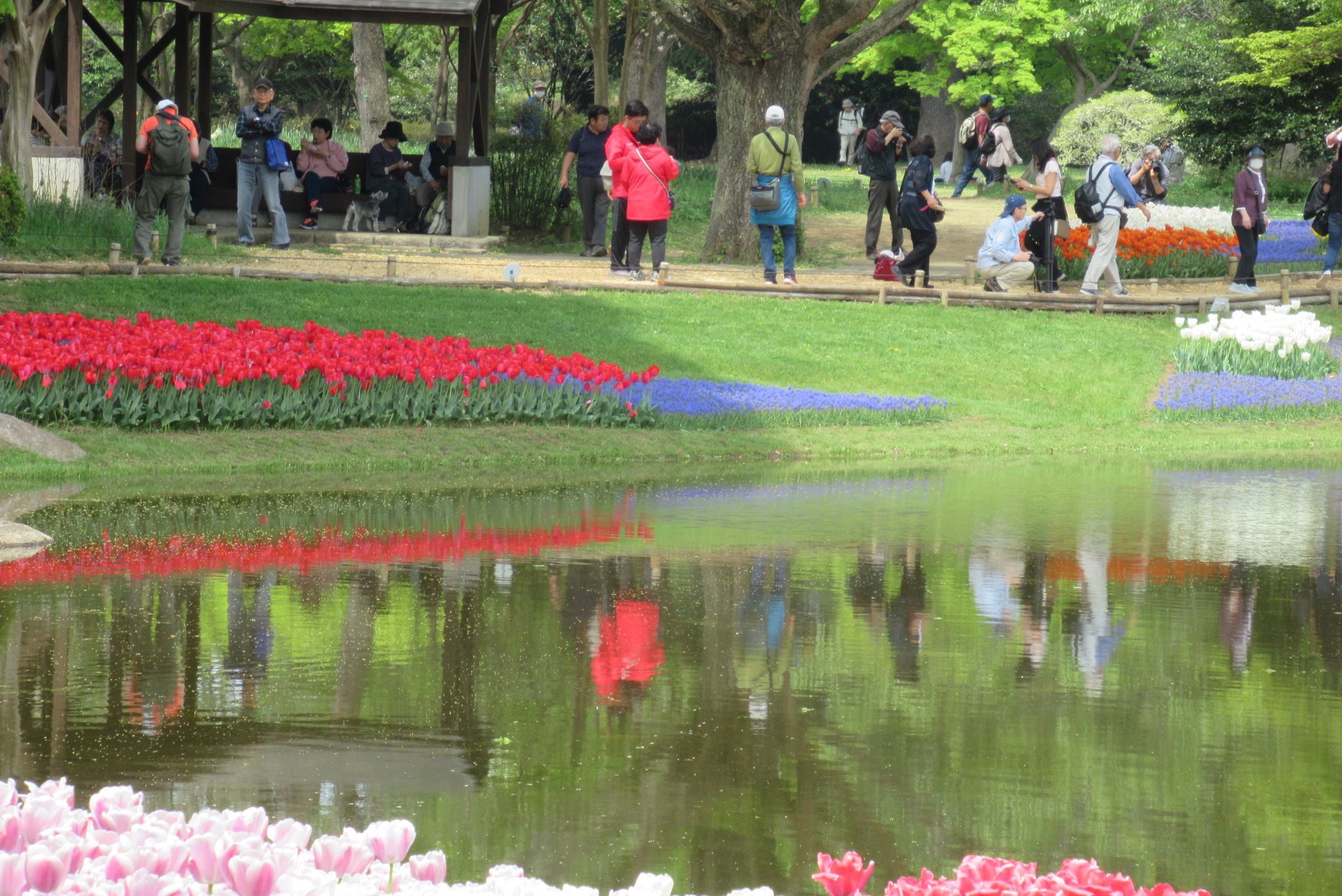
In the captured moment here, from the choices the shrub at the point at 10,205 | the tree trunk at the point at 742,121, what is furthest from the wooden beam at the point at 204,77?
the tree trunk at the point at 742,121

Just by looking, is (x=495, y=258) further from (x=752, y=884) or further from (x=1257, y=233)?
(x=752, y=884)

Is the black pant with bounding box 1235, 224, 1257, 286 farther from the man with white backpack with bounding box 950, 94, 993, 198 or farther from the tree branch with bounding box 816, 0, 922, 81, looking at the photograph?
the man with white backpack with bounding box 950, 94, 993, 198

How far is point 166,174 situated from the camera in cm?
1838

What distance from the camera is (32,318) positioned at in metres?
13.8

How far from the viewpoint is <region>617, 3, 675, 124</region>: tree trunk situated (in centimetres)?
3259

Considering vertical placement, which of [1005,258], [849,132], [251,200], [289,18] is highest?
[289,18]

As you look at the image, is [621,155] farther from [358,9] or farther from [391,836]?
[391,836]

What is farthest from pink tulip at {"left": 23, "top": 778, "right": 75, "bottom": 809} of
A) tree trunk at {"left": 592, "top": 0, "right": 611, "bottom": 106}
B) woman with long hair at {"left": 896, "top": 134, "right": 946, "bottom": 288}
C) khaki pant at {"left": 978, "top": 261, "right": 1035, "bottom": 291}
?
tree trunk at {"left": 592, "top": 0, "right": 611, "bottom": 106}

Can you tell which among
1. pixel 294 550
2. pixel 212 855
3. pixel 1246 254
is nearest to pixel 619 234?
pixel 1246 254

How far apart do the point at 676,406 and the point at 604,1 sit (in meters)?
16.1

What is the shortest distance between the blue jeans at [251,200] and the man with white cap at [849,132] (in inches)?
1020

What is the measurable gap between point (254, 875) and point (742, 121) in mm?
20815

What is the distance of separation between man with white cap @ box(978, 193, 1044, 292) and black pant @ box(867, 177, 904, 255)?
162 centimetres

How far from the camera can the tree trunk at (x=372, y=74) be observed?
3531 centimetres
